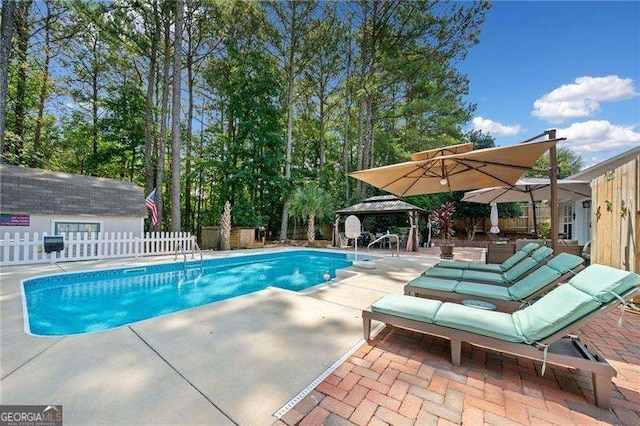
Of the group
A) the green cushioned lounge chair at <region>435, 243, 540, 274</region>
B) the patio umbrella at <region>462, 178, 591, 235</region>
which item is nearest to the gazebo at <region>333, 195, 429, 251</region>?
the patio umbrella at <region>462, 178, 591, 235</region>

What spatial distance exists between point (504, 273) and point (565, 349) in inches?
110

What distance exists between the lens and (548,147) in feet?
13.0

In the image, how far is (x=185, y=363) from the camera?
2314 millimetres

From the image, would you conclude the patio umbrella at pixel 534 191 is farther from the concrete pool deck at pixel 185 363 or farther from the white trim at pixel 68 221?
the white trim at pixel 68 221

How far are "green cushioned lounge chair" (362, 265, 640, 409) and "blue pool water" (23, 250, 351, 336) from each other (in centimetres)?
424

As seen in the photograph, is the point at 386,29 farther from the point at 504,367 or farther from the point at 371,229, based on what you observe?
the point at 504,367

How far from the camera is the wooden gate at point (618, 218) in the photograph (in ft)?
12.9

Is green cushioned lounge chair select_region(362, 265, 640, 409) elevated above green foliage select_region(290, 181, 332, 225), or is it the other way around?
green foliage select_region(290, 181, 332, 225)

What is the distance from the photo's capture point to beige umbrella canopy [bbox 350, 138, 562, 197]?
4380 mm

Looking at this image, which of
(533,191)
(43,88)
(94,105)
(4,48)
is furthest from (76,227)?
(533,191)

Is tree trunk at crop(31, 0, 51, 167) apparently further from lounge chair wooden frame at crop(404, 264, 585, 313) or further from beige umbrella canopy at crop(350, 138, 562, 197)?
lounge chair wooden frame at crop(404, 264, 585, 313)

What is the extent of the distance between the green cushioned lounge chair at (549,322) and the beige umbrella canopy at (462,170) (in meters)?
2.63

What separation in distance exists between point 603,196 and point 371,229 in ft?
40.9

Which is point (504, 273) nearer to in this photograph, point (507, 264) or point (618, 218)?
point (507, 264)
